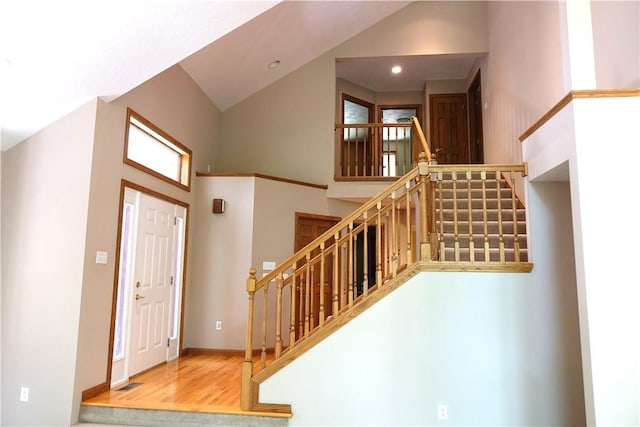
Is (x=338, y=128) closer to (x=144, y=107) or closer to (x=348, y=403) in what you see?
(x=144, y=107)

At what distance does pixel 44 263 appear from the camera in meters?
3.31

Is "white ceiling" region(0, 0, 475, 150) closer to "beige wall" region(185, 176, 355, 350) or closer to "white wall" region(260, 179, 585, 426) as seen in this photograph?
"beige wall" region(185, 176, 355, 350)

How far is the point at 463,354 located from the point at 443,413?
0.49 meters

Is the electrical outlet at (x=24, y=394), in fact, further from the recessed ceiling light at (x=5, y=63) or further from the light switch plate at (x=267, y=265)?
the light switch plate at (x=267, y=265)

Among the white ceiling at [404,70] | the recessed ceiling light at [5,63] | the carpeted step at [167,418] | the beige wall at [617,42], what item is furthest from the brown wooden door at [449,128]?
the recessed ceiling light at [5,63]

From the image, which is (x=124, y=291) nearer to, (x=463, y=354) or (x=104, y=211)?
(x=104, y=211)

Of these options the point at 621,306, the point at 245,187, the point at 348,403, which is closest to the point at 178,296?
the point at 245,187

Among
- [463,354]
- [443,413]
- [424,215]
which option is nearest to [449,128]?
[424,215]

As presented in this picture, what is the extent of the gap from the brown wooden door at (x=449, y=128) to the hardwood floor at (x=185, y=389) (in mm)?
5182

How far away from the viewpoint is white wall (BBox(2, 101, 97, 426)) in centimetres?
318

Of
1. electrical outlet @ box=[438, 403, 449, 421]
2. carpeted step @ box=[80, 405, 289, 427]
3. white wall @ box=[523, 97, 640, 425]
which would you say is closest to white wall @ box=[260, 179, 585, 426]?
electrical outlet @ box=[438, 403, 449, 421]

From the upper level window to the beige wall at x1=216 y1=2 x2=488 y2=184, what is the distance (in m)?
1.23

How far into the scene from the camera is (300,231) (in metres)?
5.82

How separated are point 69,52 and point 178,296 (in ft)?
10.1
